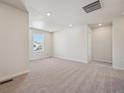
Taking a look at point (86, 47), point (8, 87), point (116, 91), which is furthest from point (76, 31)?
point (8, 87)

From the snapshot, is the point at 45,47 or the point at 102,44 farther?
the point at 45,47

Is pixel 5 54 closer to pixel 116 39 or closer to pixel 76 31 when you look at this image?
pixel 76 31

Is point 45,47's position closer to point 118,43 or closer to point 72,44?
point 72,44

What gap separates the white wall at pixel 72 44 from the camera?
17.0ft

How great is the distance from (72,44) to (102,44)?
2176mm

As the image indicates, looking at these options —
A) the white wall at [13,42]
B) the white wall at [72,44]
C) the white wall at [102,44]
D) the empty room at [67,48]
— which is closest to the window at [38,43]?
the empty room at [67,48]

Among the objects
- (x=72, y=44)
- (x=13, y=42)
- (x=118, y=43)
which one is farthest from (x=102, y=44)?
(x=13, y=42)

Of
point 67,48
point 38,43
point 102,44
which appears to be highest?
point 38,43

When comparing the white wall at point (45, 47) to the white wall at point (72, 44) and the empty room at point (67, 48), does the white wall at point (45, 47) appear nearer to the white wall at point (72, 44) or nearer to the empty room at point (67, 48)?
the empty room at point (67, 48)

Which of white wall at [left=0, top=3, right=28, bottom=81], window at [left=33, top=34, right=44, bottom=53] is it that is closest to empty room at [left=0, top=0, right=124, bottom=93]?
white wall at [left=0, top=3, right=28, bottom=81]

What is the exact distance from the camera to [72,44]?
5977 mm

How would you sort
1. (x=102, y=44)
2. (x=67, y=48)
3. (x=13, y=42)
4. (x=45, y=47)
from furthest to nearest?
1. (x=45, y=47)
2. (x=67, y=48)
3. (x=102, y=44)
4. (x=13, y=42)

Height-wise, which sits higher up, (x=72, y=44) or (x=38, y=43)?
(x=38, y=43)

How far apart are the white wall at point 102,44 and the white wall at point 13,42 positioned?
4908 mm
